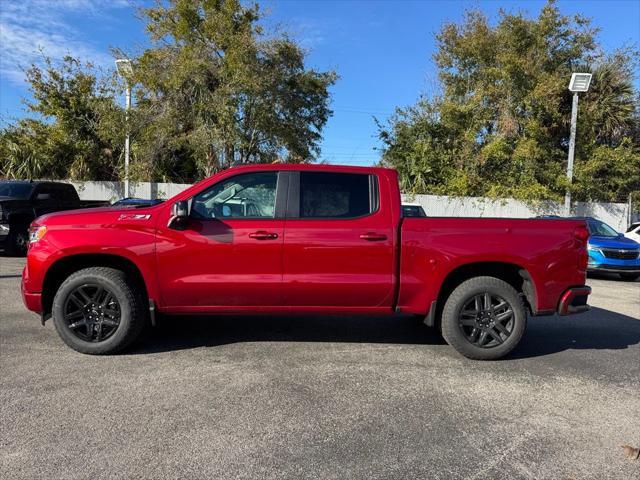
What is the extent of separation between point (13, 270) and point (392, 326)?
8.01 meters

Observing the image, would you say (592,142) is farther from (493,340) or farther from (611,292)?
(493,340)

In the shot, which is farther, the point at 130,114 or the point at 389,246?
the point at 130,114

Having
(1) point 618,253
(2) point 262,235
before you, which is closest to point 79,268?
(2) point 262,235

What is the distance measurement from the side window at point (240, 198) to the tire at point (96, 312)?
103 centimetres

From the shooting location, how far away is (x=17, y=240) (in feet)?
38.8

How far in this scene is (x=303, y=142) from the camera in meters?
22.2

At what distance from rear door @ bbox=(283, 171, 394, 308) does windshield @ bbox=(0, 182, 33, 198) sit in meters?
10.0

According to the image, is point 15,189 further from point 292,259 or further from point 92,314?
point 292,259

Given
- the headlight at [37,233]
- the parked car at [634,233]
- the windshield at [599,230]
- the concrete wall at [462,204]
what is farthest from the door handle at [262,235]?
the concrete wall at [462,204]

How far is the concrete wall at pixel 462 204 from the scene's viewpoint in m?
21.1

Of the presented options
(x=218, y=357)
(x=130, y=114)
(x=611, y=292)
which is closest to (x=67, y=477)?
(x=218, y=357)

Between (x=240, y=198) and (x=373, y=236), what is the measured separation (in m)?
1.37

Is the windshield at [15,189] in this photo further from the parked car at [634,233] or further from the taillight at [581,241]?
the parked car at [634,233]

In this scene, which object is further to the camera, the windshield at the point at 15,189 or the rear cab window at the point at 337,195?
the windshield at the point at 15,189
